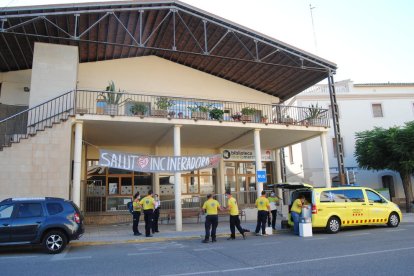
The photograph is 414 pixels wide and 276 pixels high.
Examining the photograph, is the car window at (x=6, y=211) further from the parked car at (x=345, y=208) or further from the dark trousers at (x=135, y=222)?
the parked car at (x=345, y=208)

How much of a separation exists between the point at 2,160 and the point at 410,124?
947 inches

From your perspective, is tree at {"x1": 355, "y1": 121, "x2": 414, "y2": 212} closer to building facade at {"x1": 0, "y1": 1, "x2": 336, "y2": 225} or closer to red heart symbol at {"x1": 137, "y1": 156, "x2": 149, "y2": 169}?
building facade at {"x1": 0, "y1": 1, "x2": 336, "y2": 225}

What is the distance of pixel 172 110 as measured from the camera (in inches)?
674

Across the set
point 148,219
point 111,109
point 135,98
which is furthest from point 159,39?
point 148,219

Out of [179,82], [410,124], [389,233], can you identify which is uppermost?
[179,82]

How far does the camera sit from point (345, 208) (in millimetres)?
13531

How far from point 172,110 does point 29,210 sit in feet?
28.2

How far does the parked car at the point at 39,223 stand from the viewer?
31.3 feet

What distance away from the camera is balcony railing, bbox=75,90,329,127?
52.1 ft

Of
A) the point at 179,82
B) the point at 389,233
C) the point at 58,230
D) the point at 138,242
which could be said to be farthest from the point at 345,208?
the point at 179,82

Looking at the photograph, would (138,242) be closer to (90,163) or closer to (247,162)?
(90,163)

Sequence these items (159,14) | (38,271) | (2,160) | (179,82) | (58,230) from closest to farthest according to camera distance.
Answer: (38,271) < (58,230) < (2,160) < (159,14) < (179,82)

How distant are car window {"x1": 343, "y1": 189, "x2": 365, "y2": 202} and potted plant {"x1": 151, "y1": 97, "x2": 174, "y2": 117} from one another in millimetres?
8308

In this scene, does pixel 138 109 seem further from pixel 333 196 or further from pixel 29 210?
pixel 333 196
